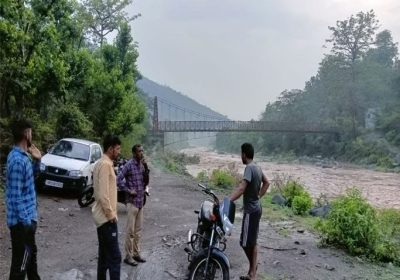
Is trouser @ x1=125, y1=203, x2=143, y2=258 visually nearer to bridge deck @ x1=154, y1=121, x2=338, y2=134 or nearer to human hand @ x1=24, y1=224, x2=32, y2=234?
human hand @ x1=24, y1=224, x2=32, y2=234

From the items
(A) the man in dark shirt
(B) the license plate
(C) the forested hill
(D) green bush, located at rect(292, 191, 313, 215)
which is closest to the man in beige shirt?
(A) the man in dark shirt

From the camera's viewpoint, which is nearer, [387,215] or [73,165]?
[73,165]

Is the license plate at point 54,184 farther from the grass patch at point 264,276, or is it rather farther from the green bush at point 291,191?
the green bush at point 291,191

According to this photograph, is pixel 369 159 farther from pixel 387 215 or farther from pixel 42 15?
pixel 42 15

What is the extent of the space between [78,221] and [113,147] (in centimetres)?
388

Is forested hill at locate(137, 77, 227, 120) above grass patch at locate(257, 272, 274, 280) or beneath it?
above

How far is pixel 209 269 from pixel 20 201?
6.17 ft

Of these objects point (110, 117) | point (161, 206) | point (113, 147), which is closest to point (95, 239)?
point (113, 147)

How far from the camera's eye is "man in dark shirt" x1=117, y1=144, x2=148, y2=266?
14.7ft

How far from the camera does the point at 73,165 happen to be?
8484mm

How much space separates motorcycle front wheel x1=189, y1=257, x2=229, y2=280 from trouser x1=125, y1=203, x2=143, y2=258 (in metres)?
1.06

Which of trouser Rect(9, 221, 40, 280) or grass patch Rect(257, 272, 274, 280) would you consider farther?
grass patch Rect(257, 272, 274, 280)

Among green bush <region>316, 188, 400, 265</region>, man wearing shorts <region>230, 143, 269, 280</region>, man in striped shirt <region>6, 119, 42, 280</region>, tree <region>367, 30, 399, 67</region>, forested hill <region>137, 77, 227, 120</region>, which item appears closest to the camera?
man in striped shirt <region>6, 119, 42, 280</region>

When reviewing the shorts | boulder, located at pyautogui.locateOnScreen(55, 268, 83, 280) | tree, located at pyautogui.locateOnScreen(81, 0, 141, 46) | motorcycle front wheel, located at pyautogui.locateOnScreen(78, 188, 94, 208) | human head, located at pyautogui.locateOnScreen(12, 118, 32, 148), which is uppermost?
tree, located at pyautogui.locateOnScreen(81, 0, 141, 46)
